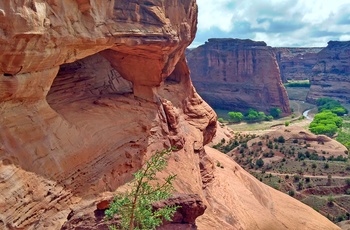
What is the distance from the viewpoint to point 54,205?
13.2 meters

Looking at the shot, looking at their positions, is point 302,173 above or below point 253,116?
above

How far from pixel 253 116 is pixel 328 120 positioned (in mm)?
17628

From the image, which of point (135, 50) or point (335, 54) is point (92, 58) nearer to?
point (135, 50)

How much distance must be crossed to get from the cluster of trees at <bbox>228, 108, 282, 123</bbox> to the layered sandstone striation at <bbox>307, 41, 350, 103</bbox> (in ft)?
91.9

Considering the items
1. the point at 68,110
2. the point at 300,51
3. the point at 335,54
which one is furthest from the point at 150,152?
the point at 300,51

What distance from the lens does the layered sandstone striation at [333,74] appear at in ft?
384

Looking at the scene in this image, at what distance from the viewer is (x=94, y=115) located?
17250 mm

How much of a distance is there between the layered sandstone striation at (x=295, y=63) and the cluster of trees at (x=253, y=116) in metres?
54.3

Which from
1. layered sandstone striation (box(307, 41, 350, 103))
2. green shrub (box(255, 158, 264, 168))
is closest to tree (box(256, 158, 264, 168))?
green shrub (box(255, 158, 264, 168))

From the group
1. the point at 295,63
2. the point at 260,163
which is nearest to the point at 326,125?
the point at 260,163

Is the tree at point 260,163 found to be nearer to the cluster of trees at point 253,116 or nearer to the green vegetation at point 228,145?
the green vegetation at point 228,145

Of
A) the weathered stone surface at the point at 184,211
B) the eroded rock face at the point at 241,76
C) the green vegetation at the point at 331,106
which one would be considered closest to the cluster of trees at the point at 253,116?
the eroded rock face at the point at 241,76

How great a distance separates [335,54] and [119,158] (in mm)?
127081

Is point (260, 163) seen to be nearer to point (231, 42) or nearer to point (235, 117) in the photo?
point (235, 117)
